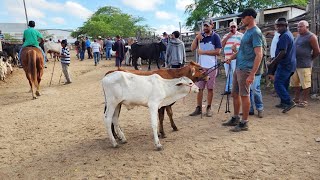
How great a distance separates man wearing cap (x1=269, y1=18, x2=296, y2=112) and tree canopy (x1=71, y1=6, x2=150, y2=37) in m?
45.0

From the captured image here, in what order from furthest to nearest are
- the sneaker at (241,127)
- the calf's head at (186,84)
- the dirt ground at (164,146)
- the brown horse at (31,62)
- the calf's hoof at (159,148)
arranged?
the brown horse at (31,62) → the sneaker at (241,127) → the calf's head at (186,84) → the calf's hoof at (159,148) → the dirt ground at (164,146)

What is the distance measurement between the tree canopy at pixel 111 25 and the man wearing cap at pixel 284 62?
148ft

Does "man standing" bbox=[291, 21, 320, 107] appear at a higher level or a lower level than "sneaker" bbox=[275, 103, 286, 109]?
higher

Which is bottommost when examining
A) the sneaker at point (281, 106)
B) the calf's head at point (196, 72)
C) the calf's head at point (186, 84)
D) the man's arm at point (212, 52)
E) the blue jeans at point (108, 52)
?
the sneaker at point (281, 106)

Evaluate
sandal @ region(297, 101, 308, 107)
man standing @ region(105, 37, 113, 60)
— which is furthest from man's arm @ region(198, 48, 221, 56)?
man standing @ region(105, 37, 113, 60)

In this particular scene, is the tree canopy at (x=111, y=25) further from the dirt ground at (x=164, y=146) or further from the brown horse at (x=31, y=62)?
the dirt ground at (x=164, y=146)

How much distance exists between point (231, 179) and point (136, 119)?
10.3 ft

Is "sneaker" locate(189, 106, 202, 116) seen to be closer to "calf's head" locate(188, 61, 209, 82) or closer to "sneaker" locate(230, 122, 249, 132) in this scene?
"sneaker" locate(230, 122, 249, 132)

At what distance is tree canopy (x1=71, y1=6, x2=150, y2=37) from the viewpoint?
51.2 meters

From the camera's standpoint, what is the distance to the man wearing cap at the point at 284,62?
633cm

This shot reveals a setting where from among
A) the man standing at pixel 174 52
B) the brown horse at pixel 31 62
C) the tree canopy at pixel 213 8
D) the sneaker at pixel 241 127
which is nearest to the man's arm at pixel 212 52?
the sneaker at pixel 241 127

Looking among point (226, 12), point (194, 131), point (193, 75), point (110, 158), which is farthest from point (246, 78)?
point (226, 12)

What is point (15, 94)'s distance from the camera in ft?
33.9

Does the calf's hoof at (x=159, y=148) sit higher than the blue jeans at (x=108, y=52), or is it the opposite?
the blue jeans at (x=108, y=52)
